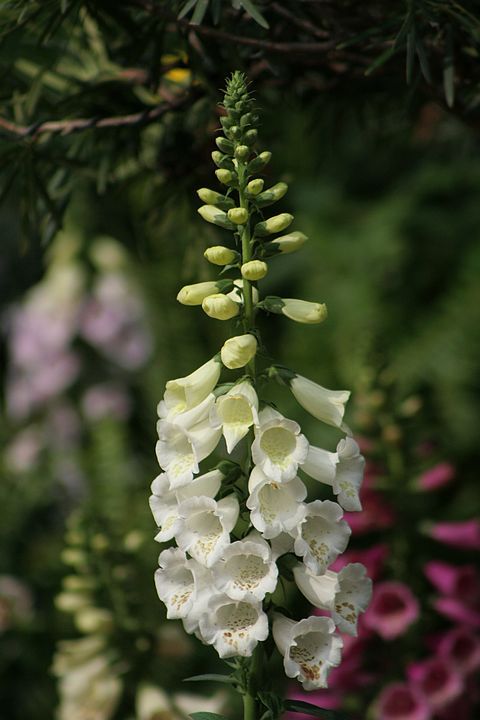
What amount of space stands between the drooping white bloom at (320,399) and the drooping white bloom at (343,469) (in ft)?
0.11

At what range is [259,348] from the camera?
677 mm

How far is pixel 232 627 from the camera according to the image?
642mm

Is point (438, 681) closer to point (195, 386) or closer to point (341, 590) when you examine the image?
point (341, 590)

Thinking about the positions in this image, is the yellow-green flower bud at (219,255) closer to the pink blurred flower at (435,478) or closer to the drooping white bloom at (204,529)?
the drooping white bloom at (204,529)

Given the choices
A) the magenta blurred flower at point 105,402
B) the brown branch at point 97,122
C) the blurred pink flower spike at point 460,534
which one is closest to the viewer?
the brown branch at point 97,122

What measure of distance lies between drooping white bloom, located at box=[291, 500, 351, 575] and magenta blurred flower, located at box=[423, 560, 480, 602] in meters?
0.57

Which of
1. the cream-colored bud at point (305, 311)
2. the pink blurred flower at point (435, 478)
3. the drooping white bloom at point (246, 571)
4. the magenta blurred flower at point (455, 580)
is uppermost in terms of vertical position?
the cream-colored bud at point (305, 311)

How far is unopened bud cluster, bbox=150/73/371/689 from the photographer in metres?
0.64

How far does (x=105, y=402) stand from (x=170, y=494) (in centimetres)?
155

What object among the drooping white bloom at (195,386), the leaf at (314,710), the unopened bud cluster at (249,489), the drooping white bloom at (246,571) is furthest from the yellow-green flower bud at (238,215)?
the leaf at (314,710)

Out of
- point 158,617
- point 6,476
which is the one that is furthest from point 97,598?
point 6,476

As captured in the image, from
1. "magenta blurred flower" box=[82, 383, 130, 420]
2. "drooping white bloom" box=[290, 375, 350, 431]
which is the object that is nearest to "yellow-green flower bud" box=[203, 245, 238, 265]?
"drooping white bloom" box=[290, 375, 350, 431]

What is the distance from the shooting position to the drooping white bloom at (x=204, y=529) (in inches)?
25.0

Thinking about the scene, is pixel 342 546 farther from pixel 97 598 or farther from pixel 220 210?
pixel 97 598
